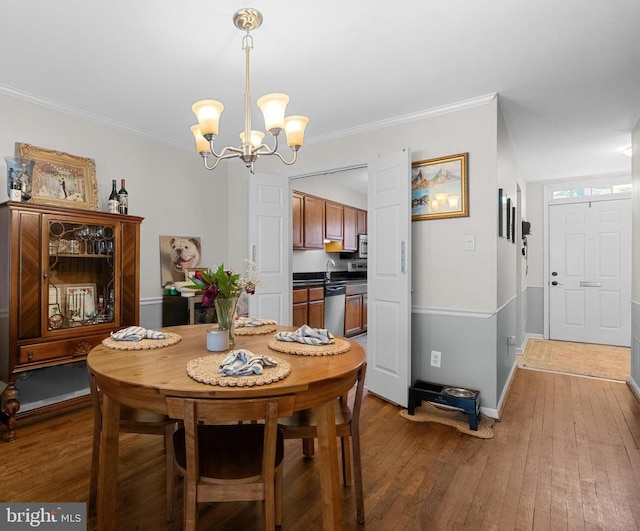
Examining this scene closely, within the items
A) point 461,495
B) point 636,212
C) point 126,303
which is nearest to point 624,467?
point 461,495

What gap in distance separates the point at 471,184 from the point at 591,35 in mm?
1088

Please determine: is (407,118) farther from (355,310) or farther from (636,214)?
(355,310)

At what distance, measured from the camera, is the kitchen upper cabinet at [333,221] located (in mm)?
5594

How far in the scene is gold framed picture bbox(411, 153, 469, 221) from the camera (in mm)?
2854

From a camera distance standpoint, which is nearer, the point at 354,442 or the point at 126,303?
the point at 354,442

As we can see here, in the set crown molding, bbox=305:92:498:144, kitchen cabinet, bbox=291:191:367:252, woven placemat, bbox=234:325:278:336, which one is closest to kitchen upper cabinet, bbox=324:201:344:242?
kitchen cabinet, bbox=291:191:367:252

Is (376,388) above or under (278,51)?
under

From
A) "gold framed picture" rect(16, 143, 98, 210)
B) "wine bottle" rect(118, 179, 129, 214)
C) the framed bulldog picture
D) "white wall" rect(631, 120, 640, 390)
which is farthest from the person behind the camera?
the framed bulldog picture

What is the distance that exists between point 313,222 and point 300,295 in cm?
115

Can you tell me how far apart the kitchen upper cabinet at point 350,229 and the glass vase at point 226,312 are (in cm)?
443

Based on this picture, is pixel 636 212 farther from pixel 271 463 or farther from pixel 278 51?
pixel 271 463

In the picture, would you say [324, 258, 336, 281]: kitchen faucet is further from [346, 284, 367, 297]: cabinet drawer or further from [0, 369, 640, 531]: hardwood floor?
[0, 369, 640, 531]: hardwood floor

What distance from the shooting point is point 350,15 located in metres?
1.85

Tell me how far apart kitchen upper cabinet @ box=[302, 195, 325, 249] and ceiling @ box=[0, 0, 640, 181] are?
186 centimetres
